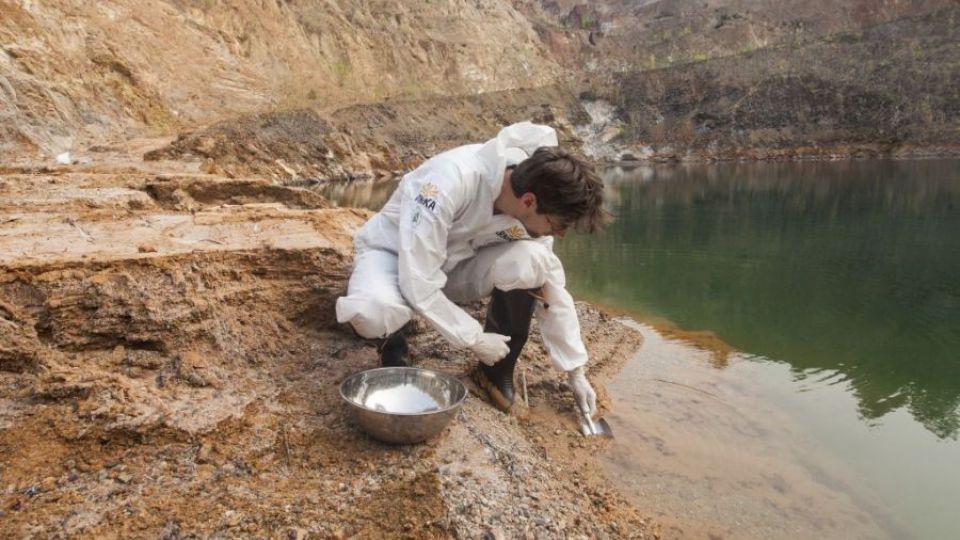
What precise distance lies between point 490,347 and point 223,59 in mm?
A: 27588

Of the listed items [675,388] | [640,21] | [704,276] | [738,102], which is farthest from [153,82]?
[640,21]

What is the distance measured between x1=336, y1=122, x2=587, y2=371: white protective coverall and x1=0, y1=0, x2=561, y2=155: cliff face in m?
12.2

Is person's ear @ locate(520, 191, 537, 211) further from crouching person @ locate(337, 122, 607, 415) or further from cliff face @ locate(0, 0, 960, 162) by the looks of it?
cliff face @ locate(0, 0, 960, 162)

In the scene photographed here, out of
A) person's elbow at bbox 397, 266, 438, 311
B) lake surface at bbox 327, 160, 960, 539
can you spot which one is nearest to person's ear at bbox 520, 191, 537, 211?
person's elbow at bbox 397, 266, 438, 311

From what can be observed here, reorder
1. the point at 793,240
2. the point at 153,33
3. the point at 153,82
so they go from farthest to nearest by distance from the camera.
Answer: the point at 153,33
the point at 153,82
the point at 793,240

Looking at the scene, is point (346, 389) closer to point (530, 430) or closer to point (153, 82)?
point (530, 430)

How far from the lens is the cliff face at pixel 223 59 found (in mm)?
15833

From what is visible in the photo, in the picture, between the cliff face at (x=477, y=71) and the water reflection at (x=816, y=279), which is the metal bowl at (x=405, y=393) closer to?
the water reflection at (x=816, y=279)

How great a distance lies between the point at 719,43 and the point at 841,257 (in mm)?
51153

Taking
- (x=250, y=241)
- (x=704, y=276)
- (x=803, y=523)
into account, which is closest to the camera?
(x=803, y=523)

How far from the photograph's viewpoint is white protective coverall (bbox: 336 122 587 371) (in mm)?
2836

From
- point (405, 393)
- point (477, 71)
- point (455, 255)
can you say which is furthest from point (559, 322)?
point (477, 71)

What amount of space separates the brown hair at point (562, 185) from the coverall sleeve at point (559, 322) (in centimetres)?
43

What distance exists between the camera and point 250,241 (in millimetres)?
3822
